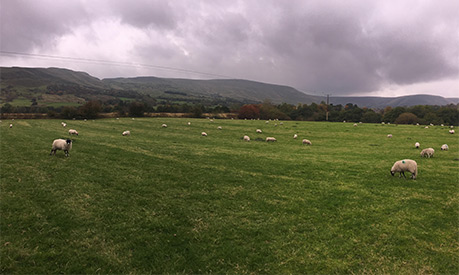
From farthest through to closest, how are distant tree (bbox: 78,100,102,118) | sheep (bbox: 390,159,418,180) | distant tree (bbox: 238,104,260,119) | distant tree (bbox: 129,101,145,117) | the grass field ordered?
distant tree (bbox: 238,104,260,119) < distant tree (bbox: 129,101,145,117) < distant tree (bbox: 78,100,102,118) < sheep (bbox: 390,159,418,180) < the grass field

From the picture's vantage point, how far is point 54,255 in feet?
22.3

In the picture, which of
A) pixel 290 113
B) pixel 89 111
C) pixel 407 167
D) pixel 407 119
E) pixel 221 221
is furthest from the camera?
pixel 290 113

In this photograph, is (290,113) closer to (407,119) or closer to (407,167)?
(407,119)

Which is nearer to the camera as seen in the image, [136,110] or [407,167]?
[407,167]

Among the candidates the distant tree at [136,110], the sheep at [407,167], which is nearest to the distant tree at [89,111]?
the distant tree at [136,110]

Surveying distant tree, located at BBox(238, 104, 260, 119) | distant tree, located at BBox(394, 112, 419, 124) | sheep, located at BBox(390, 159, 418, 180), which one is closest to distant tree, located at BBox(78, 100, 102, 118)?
distant tree, located at BBox(238, 104, 260, 119)

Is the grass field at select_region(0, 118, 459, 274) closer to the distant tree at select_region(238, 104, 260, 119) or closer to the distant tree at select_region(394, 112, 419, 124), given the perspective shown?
the distant tree at select_region(394, 112, 419, 124)

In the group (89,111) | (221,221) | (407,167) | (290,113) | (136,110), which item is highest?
(290,113)

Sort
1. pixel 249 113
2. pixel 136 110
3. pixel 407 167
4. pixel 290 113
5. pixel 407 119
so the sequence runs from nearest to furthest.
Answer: pixel 407 167 → pixel 407 119 → pixel 136 110 → pixel 249 113 → pixel 290 113

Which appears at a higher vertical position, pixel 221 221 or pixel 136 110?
pixel 136 110

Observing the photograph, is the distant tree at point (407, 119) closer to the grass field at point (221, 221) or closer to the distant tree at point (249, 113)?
the distant tree at point (249, 113)

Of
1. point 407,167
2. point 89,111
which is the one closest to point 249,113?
point 89,111

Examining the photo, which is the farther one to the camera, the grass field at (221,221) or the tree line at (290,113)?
the tree line at (290,113)

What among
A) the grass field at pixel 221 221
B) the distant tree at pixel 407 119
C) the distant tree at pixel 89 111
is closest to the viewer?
the grass field at pixel 221 221
